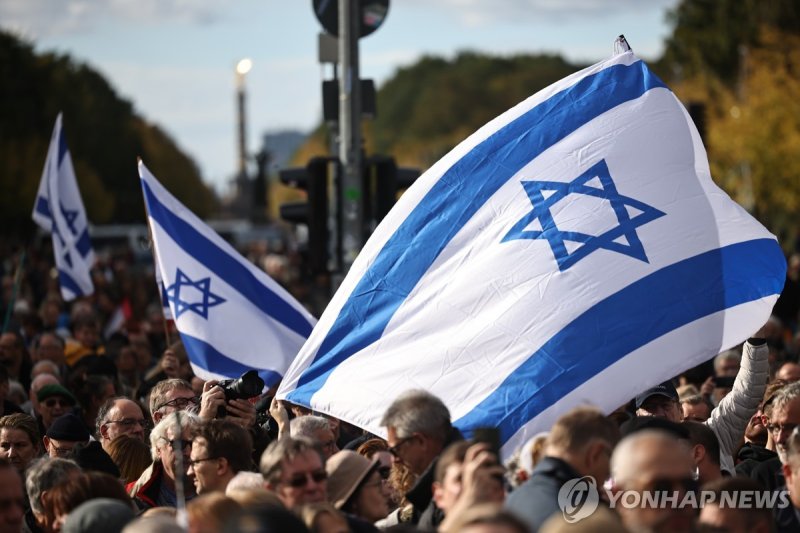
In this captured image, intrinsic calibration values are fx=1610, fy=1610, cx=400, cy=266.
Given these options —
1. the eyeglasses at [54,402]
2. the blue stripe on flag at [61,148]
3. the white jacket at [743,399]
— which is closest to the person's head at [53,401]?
the eyeglasses at [54,402]

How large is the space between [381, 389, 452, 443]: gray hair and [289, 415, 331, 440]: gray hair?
1.13 meters

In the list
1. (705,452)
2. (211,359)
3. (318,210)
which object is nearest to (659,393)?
(705,452)

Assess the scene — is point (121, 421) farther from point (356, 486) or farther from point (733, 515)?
point (733, 515)

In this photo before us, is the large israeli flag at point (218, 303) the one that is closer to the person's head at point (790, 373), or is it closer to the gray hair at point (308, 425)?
the gray hair at point (308, 425)

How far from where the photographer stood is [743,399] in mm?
7906

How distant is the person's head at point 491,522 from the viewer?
13.8 ft

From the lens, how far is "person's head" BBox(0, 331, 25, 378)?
42.8 ft

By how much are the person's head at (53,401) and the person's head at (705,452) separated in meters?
4.55

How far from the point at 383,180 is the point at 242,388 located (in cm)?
628

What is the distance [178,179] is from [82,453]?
125453 mm

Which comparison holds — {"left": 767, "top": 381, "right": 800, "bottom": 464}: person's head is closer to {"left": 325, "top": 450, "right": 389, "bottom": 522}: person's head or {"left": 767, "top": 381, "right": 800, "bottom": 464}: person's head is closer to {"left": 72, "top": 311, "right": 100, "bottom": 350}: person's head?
{"left": 325, "top": 450, "right": 389, "bottom": 522}: person's head

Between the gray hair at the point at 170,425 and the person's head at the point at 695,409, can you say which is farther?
the person's head at the point at 695,409

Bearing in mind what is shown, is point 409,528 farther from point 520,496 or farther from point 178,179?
point 178,179

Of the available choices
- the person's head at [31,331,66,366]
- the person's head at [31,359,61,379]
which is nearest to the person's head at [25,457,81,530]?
the person's head at [31,359,61,379]
